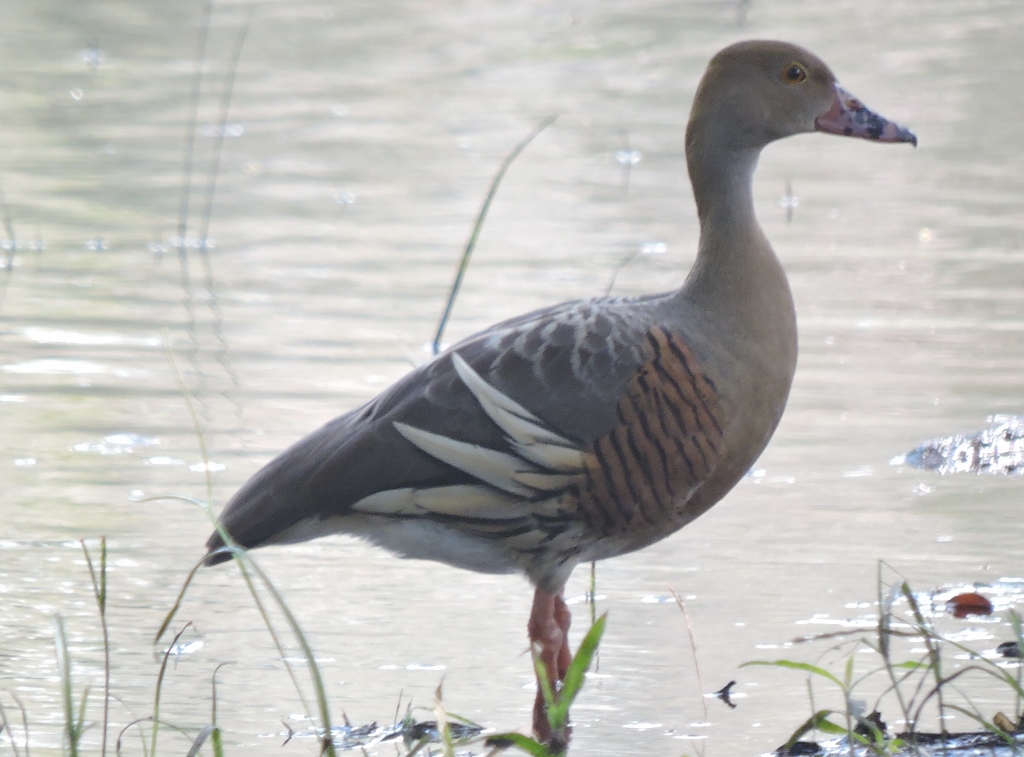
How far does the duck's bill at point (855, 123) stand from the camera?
5121mm

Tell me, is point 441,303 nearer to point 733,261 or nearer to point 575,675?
point 733,261

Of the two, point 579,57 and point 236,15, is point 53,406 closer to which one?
point 579,57

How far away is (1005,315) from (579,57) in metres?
7.40

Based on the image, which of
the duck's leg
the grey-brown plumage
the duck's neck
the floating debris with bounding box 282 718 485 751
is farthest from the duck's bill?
the floating debris with bounding box 282 718 485 751

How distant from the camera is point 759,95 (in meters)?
4.99

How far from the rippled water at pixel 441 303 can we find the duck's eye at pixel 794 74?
1.40 metres

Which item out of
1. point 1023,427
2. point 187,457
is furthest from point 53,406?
point 1023,427

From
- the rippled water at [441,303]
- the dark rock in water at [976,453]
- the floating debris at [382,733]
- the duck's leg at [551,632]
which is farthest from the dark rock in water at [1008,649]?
the dark rock in water at [976,453]

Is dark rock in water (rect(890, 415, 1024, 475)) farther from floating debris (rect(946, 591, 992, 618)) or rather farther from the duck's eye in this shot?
the duck's eye

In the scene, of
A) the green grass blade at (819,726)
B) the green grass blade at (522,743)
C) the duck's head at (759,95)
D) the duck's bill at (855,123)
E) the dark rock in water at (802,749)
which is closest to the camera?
the green grass blade at (522,743)

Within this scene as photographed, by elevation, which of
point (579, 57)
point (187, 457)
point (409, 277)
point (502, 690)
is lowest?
point (502, 690)

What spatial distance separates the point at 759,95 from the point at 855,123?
0.35m

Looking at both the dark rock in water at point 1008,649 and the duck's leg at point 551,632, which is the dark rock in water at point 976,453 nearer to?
the dark rock in water at point 1008,649

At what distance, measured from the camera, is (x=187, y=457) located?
639 cm
